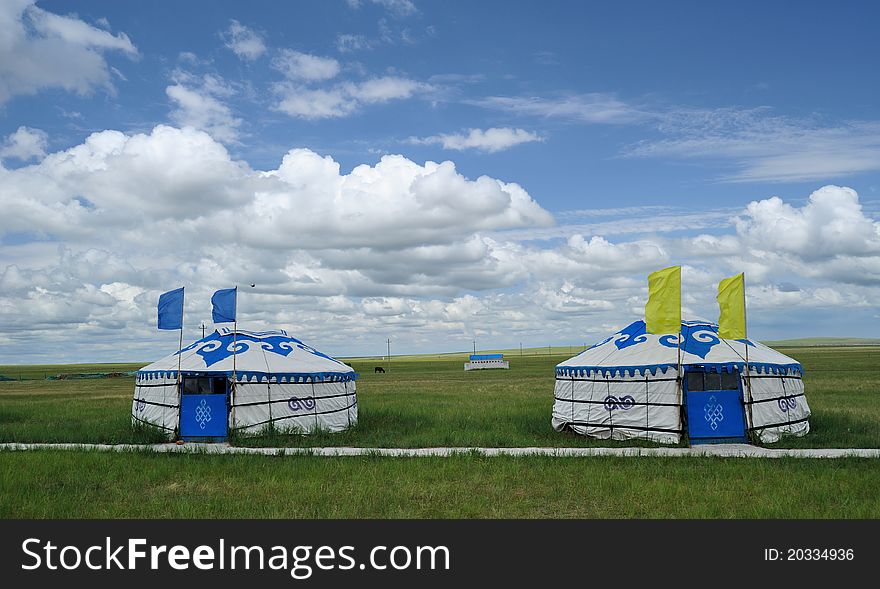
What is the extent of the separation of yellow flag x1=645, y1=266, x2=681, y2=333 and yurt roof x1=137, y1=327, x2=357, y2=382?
7946 mm

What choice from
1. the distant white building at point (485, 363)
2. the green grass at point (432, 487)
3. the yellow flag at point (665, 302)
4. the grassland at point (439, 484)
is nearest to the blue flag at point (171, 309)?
the grassland at point (439, 484)

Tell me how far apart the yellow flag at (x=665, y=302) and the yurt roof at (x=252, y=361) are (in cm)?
795

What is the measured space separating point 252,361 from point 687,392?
10.3 meters

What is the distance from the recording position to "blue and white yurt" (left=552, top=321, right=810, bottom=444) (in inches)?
604

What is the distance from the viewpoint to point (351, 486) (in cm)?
1114

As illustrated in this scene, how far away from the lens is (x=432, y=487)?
11039 mm

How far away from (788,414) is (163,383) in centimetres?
1491

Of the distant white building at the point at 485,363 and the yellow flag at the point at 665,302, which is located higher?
the yellow flag at the point at 665,302

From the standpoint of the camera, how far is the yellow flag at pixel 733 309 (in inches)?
589

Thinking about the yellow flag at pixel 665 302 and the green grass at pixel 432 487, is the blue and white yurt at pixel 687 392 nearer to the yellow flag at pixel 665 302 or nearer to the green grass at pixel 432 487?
the yellow flag at pixel 665 302

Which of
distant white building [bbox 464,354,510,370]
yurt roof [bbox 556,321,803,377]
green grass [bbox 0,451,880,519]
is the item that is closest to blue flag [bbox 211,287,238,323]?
green grass [bbox 0,451,880,519]

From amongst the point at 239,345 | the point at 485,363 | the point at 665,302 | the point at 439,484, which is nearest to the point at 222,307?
the point at 239,345

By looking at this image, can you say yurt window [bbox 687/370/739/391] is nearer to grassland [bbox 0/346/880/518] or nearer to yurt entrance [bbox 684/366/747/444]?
yurt entrance [bbox 684/366/747/444]
